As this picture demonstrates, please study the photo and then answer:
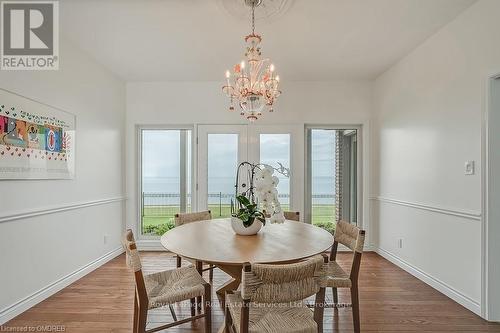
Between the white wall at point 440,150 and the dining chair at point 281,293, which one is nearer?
the dining chair at point 281,293

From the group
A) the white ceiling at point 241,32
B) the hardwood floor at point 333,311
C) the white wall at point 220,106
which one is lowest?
the hardwood floor at point 333,311

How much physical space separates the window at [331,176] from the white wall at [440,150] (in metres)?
0.56

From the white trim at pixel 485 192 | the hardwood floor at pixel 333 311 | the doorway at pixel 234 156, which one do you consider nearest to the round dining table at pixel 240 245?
the hardwood floor at pixel 333 311

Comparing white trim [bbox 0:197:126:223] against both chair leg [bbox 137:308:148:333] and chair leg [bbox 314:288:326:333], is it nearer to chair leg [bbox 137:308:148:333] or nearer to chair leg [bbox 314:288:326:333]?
chair leg [bbox 137:308:148:333]

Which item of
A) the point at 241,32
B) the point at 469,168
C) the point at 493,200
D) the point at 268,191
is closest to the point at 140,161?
the point at 241,32

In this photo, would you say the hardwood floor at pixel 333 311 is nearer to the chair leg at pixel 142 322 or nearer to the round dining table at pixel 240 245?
the chair leg at pixel 142 322

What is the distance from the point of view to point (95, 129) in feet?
11.5

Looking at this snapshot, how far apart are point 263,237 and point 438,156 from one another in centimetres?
213

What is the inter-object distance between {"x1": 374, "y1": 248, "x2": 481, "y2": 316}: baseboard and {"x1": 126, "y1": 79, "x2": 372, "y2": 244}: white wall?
787mm

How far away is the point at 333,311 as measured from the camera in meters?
2.42

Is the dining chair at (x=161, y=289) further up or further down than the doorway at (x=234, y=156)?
further down

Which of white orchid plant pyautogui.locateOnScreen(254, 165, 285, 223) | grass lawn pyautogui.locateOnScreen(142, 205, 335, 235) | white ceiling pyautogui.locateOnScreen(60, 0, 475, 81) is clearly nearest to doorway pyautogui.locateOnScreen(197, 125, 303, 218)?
grass lawn pyautogui.locateOnScreen(142, 205, 335, 235)

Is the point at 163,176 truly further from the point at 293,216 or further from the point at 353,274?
the point at 353,274

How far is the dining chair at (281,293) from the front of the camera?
1237 millimetres
